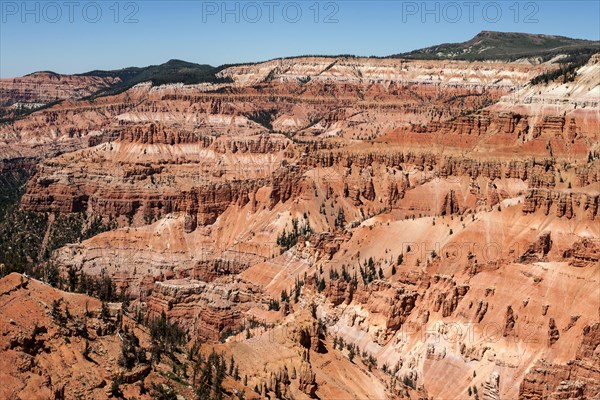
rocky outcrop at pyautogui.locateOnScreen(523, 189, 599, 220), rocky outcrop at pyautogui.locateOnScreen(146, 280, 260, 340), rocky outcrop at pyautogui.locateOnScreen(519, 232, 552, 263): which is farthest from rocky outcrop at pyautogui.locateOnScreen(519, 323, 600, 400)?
rocky outcrop at pyautogui.locateOnScreen(146, 280, 260, 340)

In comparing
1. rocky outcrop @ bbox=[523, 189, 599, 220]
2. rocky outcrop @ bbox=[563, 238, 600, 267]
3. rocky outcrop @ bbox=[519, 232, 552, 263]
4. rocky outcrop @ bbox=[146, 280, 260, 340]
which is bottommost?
rocky outcrop @ bbox=[146, 280, 260, 340]

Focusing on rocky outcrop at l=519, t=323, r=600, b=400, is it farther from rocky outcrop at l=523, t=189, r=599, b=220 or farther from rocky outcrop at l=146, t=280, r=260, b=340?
rocky outcrop at l=146, t=280, r=260, b=340

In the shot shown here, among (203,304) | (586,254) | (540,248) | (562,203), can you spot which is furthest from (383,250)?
(586,254)

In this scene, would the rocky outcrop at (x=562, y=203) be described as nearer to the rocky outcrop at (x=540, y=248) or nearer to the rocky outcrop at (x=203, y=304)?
the rocky outcrop at (x=540, y=248)

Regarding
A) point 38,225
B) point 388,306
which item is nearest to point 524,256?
point 388,306

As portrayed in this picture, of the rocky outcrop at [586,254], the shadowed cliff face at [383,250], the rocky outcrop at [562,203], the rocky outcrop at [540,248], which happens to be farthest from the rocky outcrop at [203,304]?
the rocky outcrop at [586,254]

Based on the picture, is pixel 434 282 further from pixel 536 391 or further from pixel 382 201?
pixel 382 201

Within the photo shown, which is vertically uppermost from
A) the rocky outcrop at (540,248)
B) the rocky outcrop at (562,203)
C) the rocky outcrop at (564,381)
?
the rocky outcrop at (562,203)

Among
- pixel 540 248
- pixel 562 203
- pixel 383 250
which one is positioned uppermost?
pixel 562 203

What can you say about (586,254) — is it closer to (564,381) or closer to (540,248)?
(540,248)
